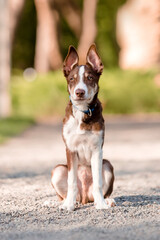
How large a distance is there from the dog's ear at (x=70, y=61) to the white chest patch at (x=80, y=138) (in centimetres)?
46

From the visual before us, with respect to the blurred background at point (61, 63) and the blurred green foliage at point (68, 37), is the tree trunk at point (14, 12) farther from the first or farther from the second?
the blurred green foliage at point (68, 37)

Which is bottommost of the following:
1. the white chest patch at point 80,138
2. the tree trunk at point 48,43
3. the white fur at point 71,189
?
the white fur at point 71,189

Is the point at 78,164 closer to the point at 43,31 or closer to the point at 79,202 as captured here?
the point at 79,202

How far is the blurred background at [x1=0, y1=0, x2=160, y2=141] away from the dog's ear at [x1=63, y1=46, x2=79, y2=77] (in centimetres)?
782

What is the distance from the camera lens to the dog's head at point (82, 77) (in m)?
4.78

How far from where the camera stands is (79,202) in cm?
543

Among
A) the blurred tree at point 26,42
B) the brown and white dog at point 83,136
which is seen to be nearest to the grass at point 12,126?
the brown and white dog at point 83,136

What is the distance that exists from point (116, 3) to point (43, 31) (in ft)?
39.1

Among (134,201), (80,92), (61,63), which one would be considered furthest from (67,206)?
(61,63)

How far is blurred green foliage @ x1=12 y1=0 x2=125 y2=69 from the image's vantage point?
3450 centimetres

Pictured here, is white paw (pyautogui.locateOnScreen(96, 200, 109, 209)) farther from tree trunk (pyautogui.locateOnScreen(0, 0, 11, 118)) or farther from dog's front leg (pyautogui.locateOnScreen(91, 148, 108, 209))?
tree trunk (pyautogui.locateOnScreen(0, 0, 11, 118))

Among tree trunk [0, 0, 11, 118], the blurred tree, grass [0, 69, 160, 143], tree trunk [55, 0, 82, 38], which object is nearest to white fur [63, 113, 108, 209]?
tree trunk [0, 0, 11, 118]

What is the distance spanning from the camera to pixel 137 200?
5555 millimetres

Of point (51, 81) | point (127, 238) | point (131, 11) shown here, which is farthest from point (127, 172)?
point (131, 11)
